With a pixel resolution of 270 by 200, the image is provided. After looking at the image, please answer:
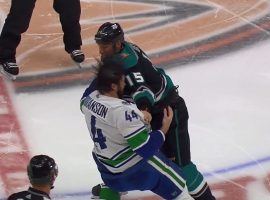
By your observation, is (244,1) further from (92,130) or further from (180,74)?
(92,130)

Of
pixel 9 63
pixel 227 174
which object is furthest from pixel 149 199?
pixel 9 63

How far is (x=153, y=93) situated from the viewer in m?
2.78

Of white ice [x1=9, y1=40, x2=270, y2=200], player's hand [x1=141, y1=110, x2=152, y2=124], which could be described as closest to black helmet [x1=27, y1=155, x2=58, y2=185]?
player's hand [x1=141, y1=110, x2=152, y2=124]

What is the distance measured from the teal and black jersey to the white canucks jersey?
12 centimetres

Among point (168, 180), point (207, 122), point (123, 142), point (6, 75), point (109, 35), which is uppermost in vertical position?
point (109, 35)

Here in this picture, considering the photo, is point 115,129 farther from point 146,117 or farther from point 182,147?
point 182,147

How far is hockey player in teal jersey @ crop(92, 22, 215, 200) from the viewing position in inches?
107

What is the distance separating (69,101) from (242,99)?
1.04 m

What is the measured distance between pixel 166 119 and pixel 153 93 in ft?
0.41

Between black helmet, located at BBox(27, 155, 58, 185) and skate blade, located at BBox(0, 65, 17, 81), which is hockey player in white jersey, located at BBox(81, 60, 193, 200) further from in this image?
skate blade, located at BBox(0, 65, 17, 81)

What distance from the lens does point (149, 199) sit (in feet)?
10.7

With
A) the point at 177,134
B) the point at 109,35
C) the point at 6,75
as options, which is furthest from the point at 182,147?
the point at 6,75

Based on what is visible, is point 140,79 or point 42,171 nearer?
point 42,171

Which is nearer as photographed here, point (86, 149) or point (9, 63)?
point (86, 149)
